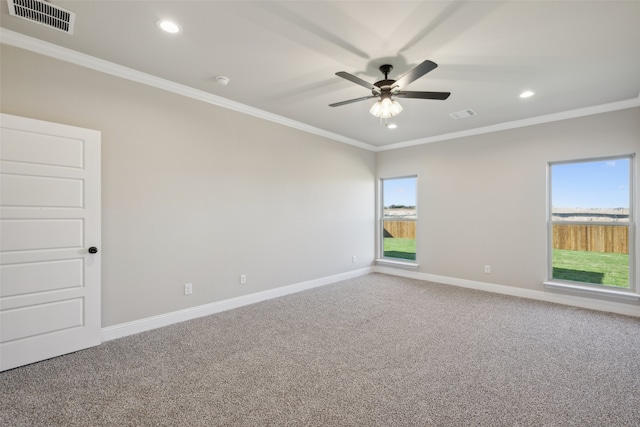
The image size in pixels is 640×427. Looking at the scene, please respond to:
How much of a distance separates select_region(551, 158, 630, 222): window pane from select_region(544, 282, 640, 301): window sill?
0.96 meters

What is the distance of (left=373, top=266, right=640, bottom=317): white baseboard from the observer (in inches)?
149

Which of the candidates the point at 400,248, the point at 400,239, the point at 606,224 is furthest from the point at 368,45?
the point at 400,248

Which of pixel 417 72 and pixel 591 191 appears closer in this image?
pixel 417 72

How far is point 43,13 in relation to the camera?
85.1 inches

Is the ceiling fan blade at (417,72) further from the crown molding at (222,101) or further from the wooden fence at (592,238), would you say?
the wooden fence at (592,238)

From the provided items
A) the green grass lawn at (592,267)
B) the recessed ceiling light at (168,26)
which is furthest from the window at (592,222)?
the recessed ceiling light at (168,26)

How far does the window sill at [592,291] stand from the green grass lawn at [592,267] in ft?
0.63

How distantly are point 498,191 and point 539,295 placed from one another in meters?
1.70

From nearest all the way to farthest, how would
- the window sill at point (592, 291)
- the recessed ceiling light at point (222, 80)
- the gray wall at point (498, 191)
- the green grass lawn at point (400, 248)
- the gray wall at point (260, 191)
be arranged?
1. the gray wall at point (260, 191)
2. the recessed ceiling light at point (222, 80)
3. the window sill at point (592, 291)
4. the gray wall at point (498, 191)
5. the green grass lawn at point (400, 248)

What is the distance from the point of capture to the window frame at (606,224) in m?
3.77

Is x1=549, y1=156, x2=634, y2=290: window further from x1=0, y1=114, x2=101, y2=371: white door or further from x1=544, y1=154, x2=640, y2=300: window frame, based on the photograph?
x1=0, y1=114, x2=101, y2=371: white door

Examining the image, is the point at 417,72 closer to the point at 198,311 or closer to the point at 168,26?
the point at 168,26

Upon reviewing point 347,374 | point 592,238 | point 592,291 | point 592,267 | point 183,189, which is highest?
point 183,189

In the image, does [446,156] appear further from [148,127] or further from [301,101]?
[148,127]
